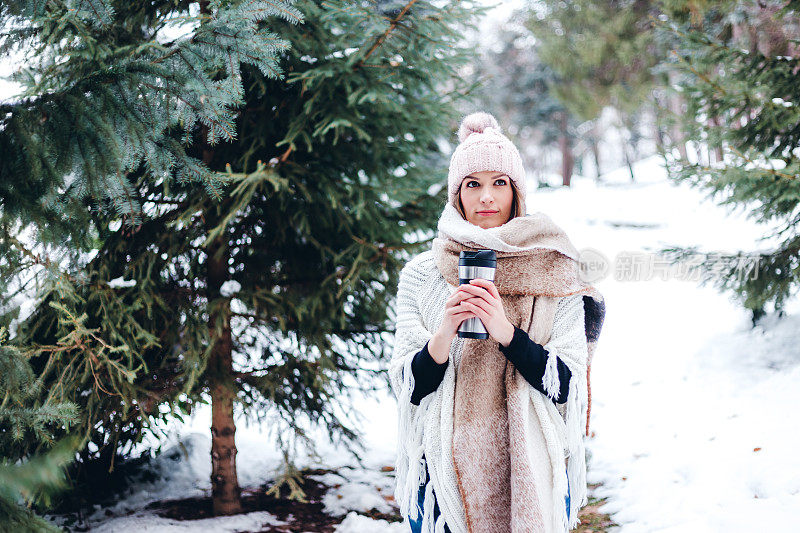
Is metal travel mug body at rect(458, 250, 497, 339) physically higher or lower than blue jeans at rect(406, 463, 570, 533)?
higher

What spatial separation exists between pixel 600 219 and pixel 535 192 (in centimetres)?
646

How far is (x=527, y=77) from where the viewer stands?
24141 mm

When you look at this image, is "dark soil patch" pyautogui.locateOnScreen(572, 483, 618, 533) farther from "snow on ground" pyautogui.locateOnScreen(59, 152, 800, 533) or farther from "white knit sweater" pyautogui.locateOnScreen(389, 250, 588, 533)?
"white knit sweater" pyautogui.locateOnScreen(389, 250, 588, 533)

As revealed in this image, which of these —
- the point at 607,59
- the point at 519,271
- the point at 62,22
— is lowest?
the point at 519,271

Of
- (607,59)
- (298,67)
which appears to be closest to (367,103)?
(298,67)

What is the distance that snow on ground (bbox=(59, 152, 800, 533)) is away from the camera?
414 centimetres

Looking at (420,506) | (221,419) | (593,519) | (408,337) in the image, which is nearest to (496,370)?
(408,337)

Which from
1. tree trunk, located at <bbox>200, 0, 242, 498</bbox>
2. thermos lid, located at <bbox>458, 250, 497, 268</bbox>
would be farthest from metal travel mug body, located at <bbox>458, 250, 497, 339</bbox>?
tree trunk, located at <bbox>200, 0, 242, 498</bbox>

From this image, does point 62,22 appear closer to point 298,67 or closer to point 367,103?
point 298,67

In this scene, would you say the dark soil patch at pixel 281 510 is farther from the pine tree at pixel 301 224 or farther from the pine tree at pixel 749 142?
the pine tree at pixel 749 142

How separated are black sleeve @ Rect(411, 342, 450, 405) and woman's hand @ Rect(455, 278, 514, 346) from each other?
0.28m

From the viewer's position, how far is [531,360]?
6.68 ft

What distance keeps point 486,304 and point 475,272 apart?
121 millimetres

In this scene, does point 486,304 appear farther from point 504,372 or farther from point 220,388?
point 220,388
